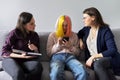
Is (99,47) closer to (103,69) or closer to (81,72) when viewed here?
(103,69)

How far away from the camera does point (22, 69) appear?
8.10 ft

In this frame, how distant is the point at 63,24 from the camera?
110 inches

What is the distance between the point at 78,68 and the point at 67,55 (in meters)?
0.28

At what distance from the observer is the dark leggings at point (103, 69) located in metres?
2.51

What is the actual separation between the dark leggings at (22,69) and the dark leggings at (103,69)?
557 millimetres

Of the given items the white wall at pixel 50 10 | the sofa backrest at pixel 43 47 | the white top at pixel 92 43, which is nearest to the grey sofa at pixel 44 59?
the sofa backrest at pixel 43 47

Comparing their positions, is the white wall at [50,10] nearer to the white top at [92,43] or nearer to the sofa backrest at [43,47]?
the sofa backrest at [43,47]

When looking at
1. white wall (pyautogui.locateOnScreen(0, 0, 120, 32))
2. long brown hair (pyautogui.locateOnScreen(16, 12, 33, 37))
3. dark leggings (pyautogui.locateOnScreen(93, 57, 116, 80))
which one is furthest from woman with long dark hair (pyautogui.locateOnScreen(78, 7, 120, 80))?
long brown hair (pyautogui.locateOnScreen(16, 12, 33, 37))

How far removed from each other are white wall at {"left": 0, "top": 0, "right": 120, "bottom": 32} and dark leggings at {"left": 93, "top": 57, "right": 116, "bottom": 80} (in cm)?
80

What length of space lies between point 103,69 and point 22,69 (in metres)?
0.79

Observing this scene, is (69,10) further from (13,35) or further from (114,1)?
(13,35)

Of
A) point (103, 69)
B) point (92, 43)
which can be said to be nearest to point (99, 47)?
point (92, 43)

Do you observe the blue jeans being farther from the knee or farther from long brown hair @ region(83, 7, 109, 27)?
long brown hair @ region(83, 7, 109, 27)

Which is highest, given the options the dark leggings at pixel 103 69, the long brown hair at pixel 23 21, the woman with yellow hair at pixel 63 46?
the long brown hair at pixel 23 21
